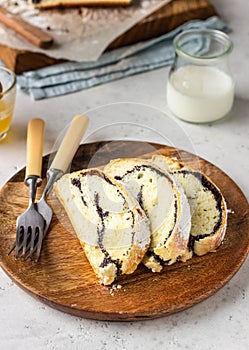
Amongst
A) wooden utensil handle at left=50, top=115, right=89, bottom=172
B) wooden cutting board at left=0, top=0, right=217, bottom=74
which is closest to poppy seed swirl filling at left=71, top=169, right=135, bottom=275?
wooden utensil handle at left=50, top=115, right=89, bottom=172

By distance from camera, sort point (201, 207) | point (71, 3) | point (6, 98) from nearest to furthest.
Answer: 1. point (201, 207)
2. point (6, 98)
3. point (71, 3)

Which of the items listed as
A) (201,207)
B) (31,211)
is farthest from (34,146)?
(201,207)

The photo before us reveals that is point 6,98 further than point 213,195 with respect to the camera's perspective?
Yes

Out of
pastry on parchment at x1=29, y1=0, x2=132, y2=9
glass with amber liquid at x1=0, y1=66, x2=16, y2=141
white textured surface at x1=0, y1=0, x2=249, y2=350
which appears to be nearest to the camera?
white textured surface at x1=0, y1=0, x2=249, y2=350

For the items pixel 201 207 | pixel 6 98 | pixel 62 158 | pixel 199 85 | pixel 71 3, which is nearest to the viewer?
pixel 201 207

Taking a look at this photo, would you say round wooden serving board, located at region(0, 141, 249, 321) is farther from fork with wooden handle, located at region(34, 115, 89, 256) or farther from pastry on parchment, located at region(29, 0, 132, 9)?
pastry on parchment, located at region(29, 0, 132, 9)

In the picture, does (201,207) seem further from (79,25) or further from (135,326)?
(79,25)

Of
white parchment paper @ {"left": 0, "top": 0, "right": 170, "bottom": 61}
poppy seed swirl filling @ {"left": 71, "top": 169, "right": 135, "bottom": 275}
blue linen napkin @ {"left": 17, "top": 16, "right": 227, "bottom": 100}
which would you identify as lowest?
blue linen napkin @ {"left": 17, "top": 16, "right": 227, "bottom": 100}
